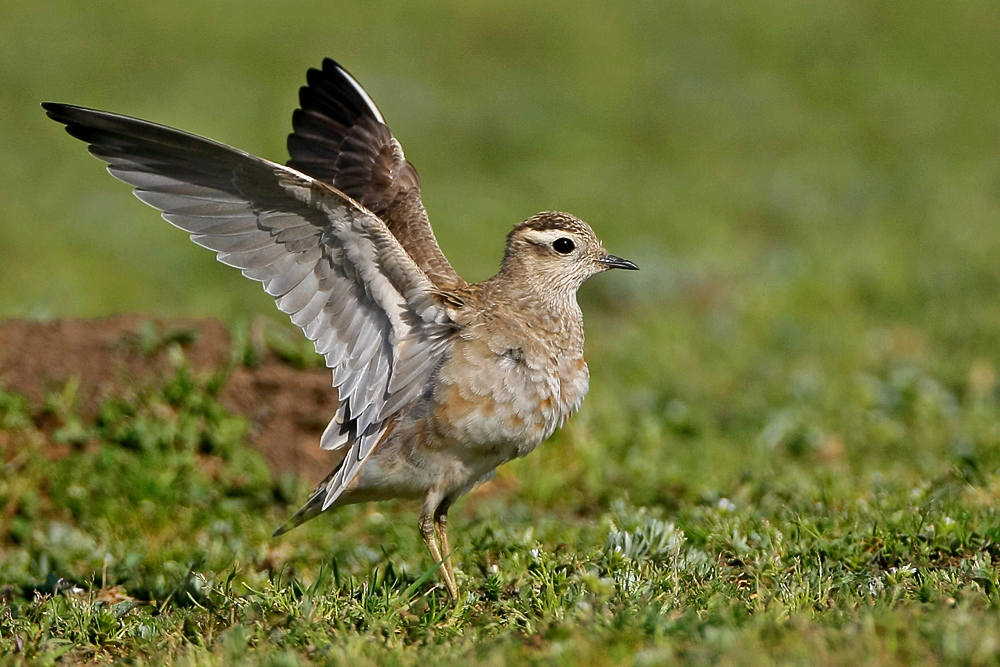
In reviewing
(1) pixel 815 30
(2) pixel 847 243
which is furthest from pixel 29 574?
(1) pixel 815 30

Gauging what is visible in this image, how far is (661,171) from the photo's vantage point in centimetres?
1566

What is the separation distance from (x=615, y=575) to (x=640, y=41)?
1610 centimetres

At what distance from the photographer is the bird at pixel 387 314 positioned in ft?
17.4

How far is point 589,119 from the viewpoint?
677 inches

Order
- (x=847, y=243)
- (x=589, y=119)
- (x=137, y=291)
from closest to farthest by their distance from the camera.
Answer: (x=137, y=291) < (x=847, y=243) < (x=589, y=119)

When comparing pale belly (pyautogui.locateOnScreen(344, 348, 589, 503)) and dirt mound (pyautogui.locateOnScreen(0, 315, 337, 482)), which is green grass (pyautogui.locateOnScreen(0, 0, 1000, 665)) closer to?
dirt mound (pyautogui.locateOnScreen(0, 315, 337, 482))

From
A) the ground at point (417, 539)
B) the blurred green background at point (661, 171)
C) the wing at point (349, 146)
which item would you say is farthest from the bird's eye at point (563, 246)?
the blurred green background at point (661, 171)

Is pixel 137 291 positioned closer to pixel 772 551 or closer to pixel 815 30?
pixel 772 551

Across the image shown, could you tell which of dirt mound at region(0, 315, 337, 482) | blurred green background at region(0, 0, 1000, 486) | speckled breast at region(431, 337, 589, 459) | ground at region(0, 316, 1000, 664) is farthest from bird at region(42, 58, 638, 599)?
blurred green background at region(0, 0, 1000, 486)

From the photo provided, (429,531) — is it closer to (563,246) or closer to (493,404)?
(493,404)

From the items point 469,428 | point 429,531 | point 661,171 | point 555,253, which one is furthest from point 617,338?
point 661,171

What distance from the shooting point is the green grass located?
4.85m

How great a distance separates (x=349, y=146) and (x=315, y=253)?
1.64 meters

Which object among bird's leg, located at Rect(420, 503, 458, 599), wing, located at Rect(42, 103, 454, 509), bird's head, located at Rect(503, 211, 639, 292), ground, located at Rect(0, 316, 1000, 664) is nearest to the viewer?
ground, located at Rect(0, 316, 1000, 664)
